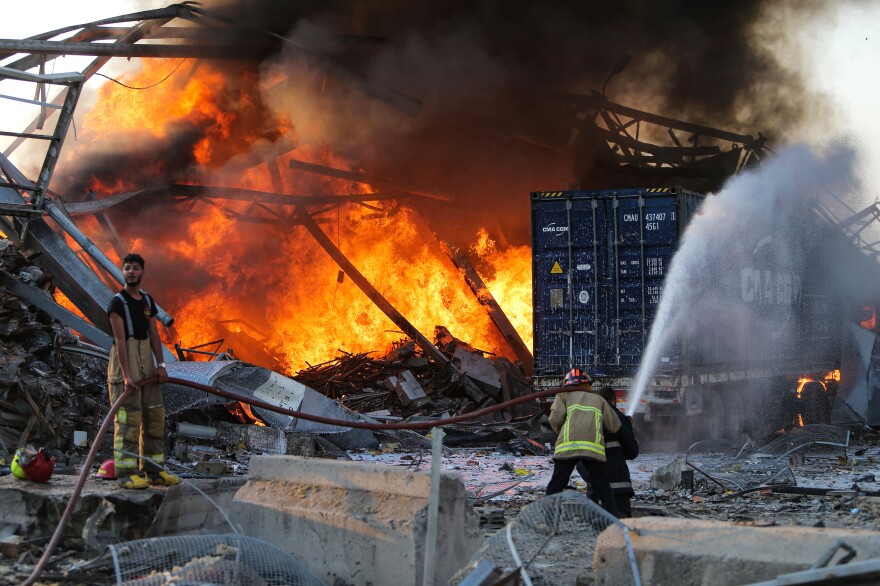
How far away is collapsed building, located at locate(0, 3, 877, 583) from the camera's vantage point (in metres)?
13.0

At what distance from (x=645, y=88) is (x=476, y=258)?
5622 mm

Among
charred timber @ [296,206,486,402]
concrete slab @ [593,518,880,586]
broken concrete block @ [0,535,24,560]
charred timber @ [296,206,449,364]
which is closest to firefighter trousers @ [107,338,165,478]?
broken concrete block @ [0,535,24,560]

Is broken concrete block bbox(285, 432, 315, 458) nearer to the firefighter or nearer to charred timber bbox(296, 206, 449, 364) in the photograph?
the firefighter

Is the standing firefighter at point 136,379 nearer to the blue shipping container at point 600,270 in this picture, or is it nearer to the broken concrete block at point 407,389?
the blue shipping container at point 600,270

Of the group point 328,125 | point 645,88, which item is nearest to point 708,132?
point 645,88

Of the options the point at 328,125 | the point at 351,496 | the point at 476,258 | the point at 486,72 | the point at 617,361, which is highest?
the point at 486,72

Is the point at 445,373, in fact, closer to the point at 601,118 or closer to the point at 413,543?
the point at 601,118

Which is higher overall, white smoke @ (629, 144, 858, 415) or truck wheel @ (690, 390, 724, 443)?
white smoke @ (629, 144, 858, 415)

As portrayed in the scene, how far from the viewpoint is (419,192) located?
19281mm

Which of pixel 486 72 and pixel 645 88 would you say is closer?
pixel 486 72

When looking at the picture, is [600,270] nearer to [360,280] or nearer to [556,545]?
[360,280]

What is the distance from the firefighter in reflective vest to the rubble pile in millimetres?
4673

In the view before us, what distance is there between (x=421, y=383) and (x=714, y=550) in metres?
Answer: 11.8

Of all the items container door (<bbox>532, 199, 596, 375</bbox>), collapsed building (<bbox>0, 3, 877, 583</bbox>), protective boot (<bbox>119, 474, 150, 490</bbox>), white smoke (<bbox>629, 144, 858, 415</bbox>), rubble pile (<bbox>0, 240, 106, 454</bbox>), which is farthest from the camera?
collapsed building (<bbox>0, 3, 877, 583</bbox>)
